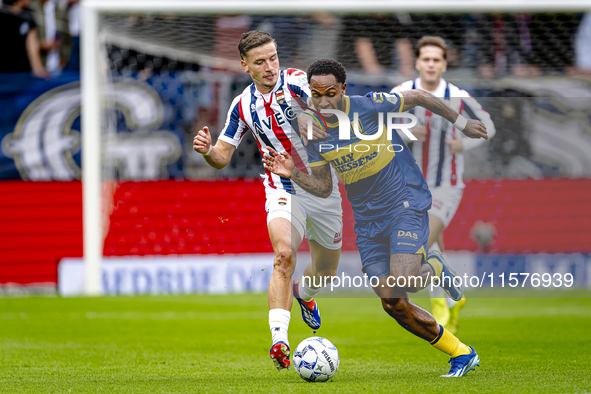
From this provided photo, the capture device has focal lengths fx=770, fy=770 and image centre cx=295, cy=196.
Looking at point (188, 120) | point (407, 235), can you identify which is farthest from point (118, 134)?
point (407, 235)

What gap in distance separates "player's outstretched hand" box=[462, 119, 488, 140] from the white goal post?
6.13 m

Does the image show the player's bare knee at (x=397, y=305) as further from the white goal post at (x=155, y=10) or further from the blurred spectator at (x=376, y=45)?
the blurred spectator at (x=376, y=45)

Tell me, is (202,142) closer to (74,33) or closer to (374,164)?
(374,164)

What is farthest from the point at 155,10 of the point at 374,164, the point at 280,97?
the point at 374,164

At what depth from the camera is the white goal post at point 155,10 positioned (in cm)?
1069

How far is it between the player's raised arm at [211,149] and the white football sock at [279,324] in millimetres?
1045

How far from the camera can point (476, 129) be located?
491cm

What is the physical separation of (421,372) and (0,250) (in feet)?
39.5

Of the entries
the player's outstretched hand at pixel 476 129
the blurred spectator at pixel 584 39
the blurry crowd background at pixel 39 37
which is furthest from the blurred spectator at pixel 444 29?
the player's outstretched hand at pixel 476 129

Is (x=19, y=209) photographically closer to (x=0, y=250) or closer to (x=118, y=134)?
(x=0, y=250)

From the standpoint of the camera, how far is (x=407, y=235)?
4.57 m

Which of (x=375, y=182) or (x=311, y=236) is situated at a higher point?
(x=375, y=182)

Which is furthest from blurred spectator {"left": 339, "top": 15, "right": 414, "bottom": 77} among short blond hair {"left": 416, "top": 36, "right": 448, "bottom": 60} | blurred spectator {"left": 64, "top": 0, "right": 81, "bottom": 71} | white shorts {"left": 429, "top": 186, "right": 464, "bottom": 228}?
white shorts {"left": 429, "top": 186, "right": 464, "bottom": 228}

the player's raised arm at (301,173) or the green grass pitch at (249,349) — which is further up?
the player's raised arm at (301,173)
